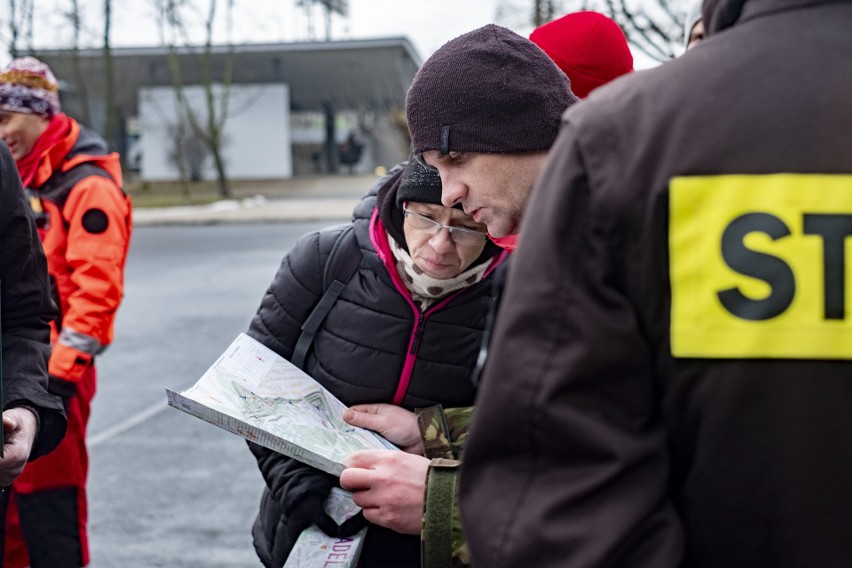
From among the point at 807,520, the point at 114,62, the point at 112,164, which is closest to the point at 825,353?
the point at 807,520

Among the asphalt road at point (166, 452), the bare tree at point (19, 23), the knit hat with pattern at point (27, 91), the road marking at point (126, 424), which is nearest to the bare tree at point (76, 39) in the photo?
the bare tree at point (19, 23)

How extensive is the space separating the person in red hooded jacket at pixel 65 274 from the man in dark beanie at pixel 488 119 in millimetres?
2285

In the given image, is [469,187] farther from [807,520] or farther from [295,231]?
[295,231]

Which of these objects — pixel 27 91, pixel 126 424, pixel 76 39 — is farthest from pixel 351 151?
pixel 27 91

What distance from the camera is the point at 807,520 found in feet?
3.57

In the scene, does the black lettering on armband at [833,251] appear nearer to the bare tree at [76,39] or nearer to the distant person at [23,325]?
the distant person at [23,325]

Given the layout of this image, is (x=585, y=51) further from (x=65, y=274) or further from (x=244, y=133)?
(x=244, y=133)

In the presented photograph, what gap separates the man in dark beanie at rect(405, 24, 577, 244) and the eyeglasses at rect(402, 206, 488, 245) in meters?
0.21

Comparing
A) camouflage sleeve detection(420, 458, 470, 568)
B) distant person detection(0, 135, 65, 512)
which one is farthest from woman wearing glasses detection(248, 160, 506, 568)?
distant person detection(0, 135, 65, 512)

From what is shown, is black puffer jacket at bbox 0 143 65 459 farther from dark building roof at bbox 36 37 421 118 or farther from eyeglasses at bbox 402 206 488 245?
dark building roof at bbox 36 37 421 118

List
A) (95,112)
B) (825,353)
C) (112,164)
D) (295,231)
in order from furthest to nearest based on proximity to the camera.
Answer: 1. (95,112)
2. (295,231)
3. (112,164)
4. (825,353)

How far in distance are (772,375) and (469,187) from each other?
3.04ft

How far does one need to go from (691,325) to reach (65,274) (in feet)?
10.8

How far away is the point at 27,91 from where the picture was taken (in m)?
3.96
